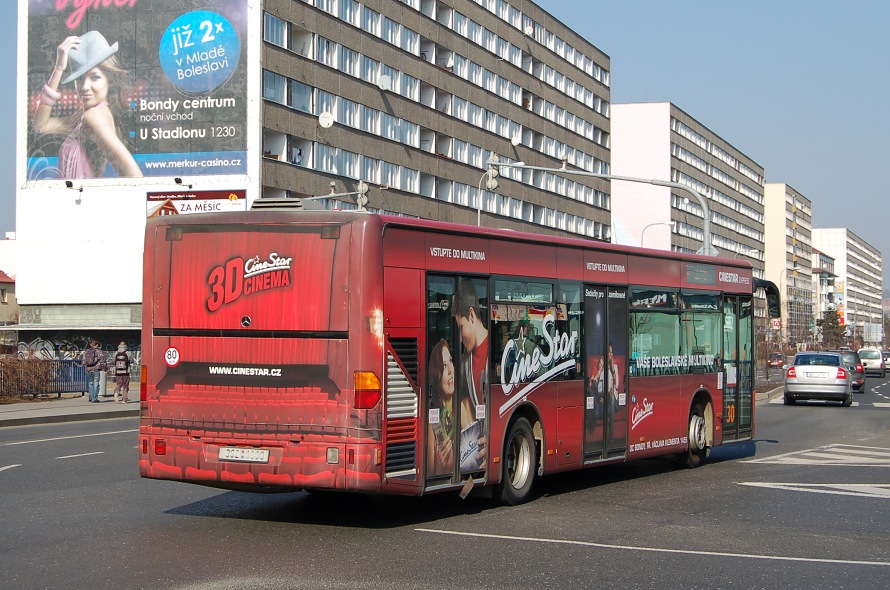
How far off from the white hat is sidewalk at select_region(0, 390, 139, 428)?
26096 millimetres

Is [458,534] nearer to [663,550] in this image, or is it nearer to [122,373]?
[663,550]

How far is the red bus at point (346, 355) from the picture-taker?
10.0 metres

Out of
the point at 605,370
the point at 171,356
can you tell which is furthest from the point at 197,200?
the point at 171,356

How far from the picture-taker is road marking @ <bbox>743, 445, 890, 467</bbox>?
57.7 feet

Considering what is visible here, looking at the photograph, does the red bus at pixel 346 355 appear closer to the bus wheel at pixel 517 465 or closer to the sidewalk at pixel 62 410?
the bus wheel at pixel 517 465

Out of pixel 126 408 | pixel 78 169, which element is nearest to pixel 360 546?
pixel 126 408

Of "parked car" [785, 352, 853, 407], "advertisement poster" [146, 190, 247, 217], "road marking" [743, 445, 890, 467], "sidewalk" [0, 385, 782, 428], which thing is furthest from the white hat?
"road marking" [743, 445, 890, 467]

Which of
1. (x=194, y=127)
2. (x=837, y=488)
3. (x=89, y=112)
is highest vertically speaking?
(x=89, y=112)

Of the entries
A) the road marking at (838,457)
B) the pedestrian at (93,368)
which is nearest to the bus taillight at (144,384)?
the road marking at (838,457)

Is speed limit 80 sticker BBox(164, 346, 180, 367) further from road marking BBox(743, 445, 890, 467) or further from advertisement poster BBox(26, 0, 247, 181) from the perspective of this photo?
advertisement poster BBox(26, 0, 247, 181)

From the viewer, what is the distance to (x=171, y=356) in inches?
422

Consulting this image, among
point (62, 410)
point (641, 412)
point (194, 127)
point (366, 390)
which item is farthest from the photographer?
point (194, 127)

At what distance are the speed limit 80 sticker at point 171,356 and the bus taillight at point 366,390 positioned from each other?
1842mm

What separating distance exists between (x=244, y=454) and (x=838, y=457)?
11622 millimetres
